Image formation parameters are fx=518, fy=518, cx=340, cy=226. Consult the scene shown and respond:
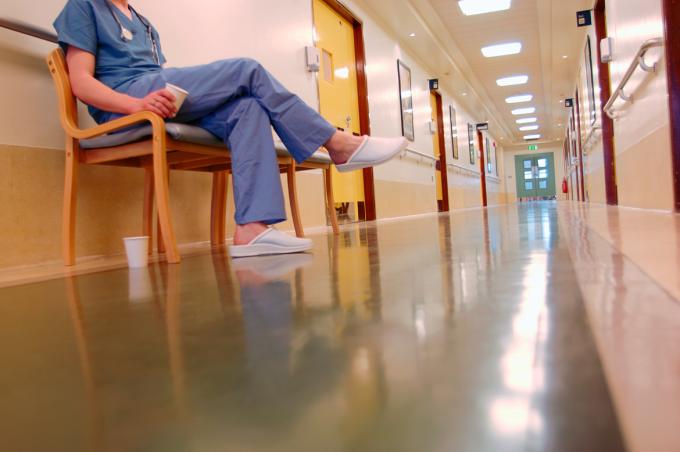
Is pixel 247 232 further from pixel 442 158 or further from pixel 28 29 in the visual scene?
pixel 442 158

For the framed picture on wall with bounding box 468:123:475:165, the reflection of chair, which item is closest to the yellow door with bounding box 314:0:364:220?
the reflection of chair

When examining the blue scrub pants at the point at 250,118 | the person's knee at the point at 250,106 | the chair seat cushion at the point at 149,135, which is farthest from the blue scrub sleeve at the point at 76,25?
the person's knee at the point at 250,106

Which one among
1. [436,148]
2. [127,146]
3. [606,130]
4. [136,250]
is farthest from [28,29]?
[436,148]

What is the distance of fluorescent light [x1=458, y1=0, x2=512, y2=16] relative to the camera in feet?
21.1

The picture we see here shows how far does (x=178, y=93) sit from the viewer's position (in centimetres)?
172

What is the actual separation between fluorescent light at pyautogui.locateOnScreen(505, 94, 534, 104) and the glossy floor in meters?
13.1

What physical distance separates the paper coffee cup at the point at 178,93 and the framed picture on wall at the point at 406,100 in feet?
18.2

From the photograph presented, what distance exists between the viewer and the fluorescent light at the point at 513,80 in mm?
10695

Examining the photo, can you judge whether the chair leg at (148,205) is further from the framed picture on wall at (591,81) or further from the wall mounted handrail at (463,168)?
the wall mounted handrail at (463,168)

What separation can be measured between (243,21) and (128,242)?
239 centimetres

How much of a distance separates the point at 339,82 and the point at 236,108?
3.71 metres

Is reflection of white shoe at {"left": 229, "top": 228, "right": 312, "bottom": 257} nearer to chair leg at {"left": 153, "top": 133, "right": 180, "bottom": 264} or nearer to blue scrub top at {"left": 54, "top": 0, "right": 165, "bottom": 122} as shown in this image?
chair leg at {"left": 153, "top": 133, "right": 180, "bottom": 264}

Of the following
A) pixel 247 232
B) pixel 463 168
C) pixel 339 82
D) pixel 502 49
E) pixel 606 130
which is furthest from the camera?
pixel 463 168

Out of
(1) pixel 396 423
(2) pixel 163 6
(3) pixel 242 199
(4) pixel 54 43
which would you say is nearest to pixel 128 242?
(3) pixel 242 199
